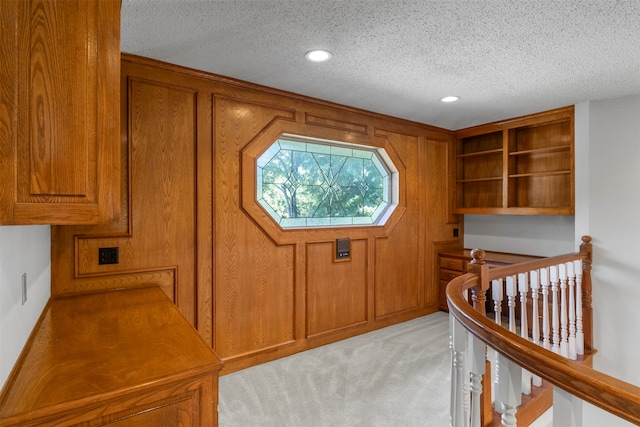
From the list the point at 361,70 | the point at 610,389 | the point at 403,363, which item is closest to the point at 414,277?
the point at 403,363

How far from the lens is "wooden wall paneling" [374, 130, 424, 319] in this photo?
378 centimetres

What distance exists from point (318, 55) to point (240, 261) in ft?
5.46

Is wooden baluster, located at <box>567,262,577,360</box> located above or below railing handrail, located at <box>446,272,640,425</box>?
below

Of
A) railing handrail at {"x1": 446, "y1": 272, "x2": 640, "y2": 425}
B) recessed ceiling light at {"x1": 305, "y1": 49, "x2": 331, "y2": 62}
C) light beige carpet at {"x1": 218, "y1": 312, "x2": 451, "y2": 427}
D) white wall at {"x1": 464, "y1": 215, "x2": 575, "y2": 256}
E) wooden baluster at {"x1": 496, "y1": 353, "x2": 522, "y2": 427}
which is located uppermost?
recessed ceiling light at {"x1": 305, "y1": 49, "x2": 331, "y2": 62}

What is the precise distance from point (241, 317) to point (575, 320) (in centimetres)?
305

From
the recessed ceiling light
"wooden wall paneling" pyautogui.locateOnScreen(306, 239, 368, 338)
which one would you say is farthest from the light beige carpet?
the recessed ceiling light

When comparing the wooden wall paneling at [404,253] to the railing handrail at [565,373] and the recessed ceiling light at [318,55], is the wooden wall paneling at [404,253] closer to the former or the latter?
the recessed ceiling light at [318,55]

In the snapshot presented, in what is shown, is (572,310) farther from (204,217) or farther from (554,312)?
(204,217)

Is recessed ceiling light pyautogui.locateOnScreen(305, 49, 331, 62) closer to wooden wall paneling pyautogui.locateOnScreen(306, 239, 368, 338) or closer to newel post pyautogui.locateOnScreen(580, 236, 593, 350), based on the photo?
wooden wall paneling pyautogui.locateOnScreen(306, 239, 368, 338)

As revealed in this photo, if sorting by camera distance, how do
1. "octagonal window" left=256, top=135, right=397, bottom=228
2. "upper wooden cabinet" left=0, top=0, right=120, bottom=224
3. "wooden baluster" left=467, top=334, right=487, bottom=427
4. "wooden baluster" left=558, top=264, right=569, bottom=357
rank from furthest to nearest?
"octagonal window" left=256, top=135, right=397, bottom=228, "wooden baluster" left=558, top=264, right=569, bottom=357, "wooden baluster" left=467, top=334, right=487, bottom=427, "upper wooden cabinet" left=0, top=0, right=120, bottom=224

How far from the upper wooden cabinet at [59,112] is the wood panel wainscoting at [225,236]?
4.51 ft

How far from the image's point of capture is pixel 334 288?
338cm

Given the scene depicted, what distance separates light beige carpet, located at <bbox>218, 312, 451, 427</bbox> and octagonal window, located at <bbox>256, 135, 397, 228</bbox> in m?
1.23

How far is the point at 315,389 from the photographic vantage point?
247 centimetres
